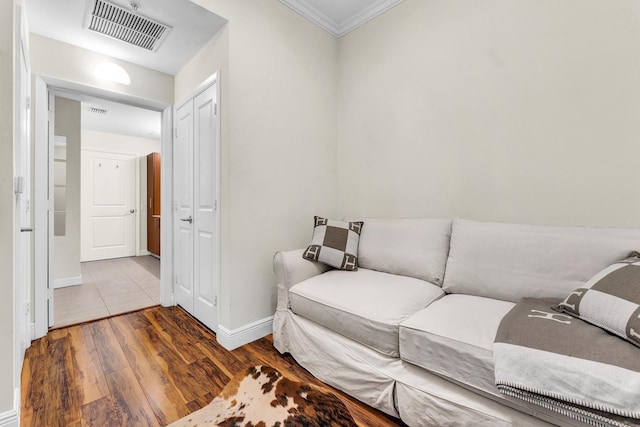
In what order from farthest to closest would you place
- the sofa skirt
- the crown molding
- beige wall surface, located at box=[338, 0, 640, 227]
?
the crown molding → beige wall surface, located at box=[338, 0, 640, 227] → the sofa skirt

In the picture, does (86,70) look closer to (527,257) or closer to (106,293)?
(106,293)

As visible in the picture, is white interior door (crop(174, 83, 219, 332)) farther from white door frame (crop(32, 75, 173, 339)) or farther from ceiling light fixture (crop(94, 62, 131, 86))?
white door frame (crop(32, 75, 173, 339))

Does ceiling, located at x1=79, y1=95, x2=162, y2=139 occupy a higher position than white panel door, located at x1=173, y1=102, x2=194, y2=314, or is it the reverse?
ceiling, located at x1=79, y1=95, x2=162, y2=139

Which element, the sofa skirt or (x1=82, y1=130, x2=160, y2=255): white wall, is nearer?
the sofa skirt

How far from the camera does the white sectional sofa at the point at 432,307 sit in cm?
111

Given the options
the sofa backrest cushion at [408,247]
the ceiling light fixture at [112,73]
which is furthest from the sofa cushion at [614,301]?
the ceiling light fixture at [112,73]

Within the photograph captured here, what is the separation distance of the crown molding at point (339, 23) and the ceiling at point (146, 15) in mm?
733

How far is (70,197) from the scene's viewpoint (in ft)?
11.7

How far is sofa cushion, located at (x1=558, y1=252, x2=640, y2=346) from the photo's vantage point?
3.04 feet
